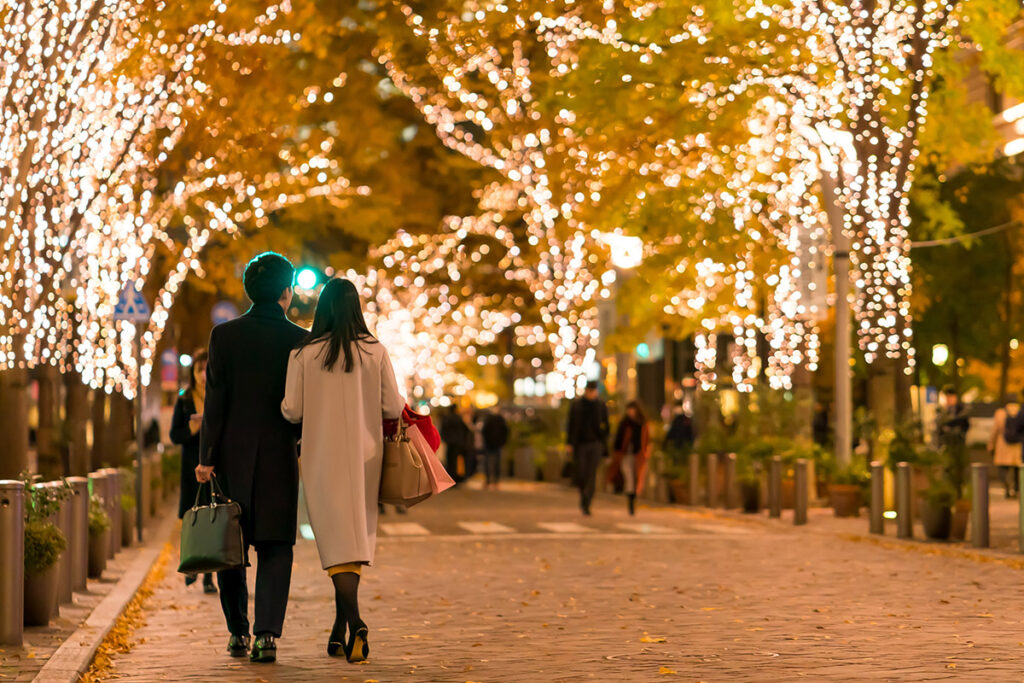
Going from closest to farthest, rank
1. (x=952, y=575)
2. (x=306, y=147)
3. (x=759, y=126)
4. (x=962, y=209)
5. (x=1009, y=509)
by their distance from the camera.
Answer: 1. (x=952, y=575)
2. (x=1009, y=509)
3. (x=759, y=126)
4. (x=306, y=147)
5. (x=962, y=209)

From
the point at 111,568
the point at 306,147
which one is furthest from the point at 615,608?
the point at 306,147

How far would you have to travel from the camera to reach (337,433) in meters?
9.42

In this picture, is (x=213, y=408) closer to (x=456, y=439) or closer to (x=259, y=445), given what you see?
→ (x=259, y=445)

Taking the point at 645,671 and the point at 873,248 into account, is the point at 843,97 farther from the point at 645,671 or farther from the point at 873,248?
the point at 645,671

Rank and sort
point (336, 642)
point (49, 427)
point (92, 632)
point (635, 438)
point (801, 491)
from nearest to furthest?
point (336, 642) < point (92, 632) < point (49, 427) < point (801, 491) < point (635, 438)

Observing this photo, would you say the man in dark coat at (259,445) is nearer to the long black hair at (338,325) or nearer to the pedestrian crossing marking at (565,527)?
the long black hair at (338,325)

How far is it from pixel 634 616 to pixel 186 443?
3.59 m

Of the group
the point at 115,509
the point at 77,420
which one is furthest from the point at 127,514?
the point at 77,420

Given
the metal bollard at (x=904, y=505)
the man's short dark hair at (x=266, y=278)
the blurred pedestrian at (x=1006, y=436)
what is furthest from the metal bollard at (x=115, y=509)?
the blurred pedestrian at (x=1006, y=436)

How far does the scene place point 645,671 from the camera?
924cm

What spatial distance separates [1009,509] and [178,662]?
18.2 metres

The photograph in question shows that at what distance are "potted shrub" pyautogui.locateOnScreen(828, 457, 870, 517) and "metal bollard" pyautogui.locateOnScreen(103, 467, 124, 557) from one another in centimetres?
987

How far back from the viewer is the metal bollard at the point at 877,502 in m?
20.4

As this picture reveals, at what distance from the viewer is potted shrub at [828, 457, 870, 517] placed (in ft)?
78.0
